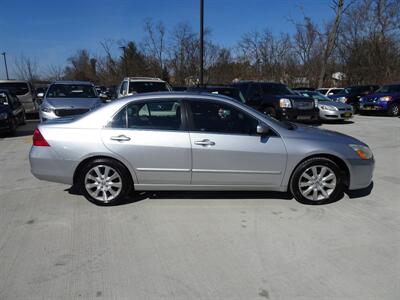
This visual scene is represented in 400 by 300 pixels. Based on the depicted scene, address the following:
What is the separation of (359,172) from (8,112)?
9.82 metres

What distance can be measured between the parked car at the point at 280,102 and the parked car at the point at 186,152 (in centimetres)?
724

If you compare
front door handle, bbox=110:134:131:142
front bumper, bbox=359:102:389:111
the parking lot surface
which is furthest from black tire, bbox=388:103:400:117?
front door handle, bbox=110:134:131:142

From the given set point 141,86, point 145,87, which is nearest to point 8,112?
point 141,86

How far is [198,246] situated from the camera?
11.0 feet

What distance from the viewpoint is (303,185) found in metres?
4.36

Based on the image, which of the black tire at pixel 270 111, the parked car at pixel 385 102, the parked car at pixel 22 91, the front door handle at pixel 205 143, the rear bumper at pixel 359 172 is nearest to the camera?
the front door handle at pixel 205 143

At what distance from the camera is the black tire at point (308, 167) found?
429 cm

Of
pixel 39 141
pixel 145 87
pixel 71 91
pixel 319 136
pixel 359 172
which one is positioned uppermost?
pixel 145 87

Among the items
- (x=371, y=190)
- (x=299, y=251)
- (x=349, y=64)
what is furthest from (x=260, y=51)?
(x=299, y=251)

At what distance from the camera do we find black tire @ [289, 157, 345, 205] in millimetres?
4289

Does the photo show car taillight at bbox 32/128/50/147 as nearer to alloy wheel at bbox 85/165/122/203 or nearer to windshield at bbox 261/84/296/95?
alloy wheel at bbox 85/165/122/203

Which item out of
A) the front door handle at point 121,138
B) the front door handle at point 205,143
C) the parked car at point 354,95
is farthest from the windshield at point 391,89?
the front door handle at point 121,138

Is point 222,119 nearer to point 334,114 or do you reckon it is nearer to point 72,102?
point 72,102

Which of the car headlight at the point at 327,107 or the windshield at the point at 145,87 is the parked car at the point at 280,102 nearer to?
the car headlight at the point at 327,107
